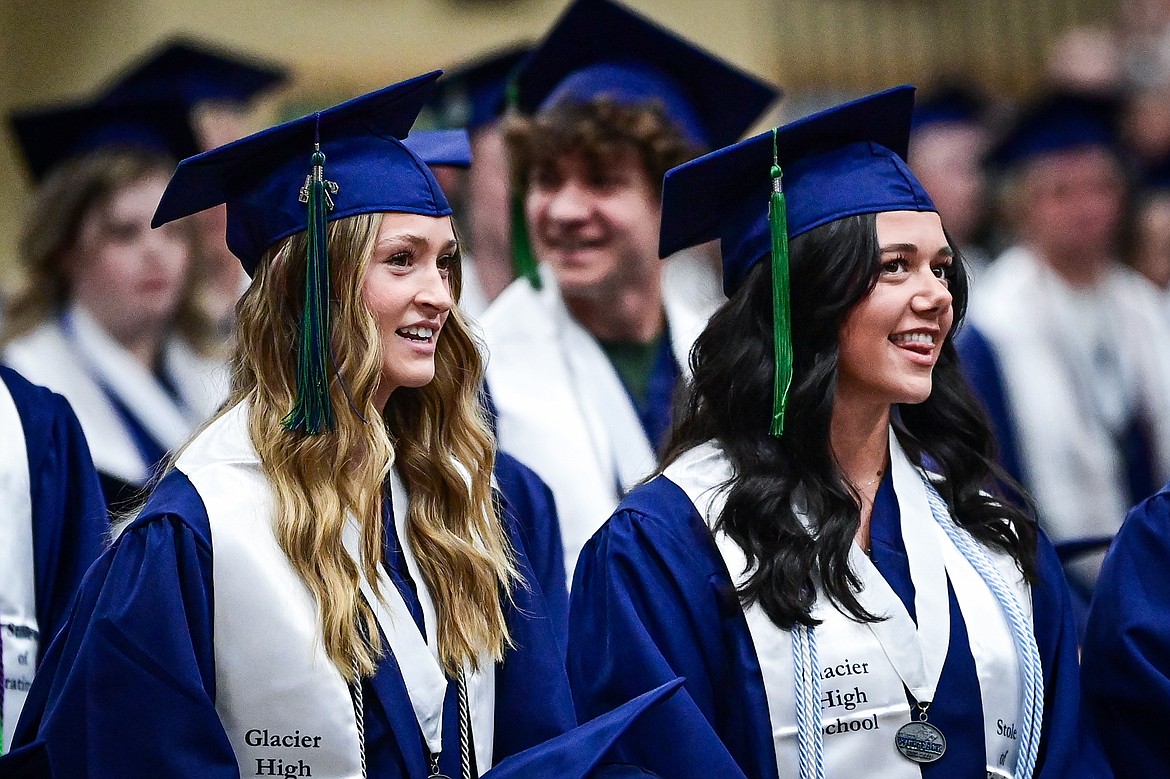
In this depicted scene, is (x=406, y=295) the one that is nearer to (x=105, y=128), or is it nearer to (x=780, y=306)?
(x=780, y=306)

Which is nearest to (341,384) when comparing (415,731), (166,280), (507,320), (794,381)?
(415,731)

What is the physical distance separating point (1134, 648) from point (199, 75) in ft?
14.3

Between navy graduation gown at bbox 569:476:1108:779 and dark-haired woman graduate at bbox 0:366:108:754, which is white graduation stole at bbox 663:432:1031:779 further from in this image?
dark-haired woman graduate at bbox 0:366:108:754

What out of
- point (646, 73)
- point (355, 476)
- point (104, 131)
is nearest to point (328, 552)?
point (355, 476)

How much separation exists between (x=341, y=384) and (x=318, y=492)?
0.19m

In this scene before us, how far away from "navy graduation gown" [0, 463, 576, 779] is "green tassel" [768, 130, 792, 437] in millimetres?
856

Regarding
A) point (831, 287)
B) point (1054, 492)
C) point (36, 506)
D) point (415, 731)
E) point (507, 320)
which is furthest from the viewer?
point (1054, 492)

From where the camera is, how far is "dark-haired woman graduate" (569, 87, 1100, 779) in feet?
10.2

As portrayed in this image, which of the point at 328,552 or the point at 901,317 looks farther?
the point at 901,317

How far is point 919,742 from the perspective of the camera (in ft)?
10.2

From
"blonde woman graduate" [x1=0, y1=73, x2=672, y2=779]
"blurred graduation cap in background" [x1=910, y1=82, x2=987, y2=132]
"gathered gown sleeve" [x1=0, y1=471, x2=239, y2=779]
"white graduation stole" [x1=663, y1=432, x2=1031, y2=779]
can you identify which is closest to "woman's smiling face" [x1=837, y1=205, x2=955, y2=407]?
"white graduation stole" [x1=663, y1=432, x2=1031, y2=779]

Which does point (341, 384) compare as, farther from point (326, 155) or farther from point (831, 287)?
point (831, 287)

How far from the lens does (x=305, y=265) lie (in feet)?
10.0

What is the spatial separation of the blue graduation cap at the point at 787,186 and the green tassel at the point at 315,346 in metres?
0.68
